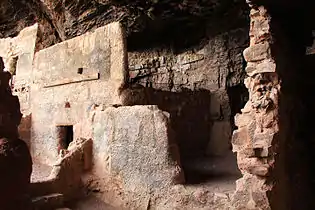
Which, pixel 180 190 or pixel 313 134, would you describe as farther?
pixel 313 134

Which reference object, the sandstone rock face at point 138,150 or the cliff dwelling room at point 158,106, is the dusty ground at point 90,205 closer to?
the cliff dwelling room at point 158,106

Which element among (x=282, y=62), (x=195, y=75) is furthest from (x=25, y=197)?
(x=195, y=75)

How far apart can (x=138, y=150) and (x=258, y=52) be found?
77.1 inches

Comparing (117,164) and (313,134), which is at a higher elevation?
(313,134)

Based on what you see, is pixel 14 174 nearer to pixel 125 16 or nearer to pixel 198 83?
pixel 125 16

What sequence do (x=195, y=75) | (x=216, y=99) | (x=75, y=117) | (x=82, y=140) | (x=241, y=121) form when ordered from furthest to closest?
1. (x=195, y=75)
2. (x=216, y=99)
3. (x=75, y=117)
4. (x=82, y=140)
5. (x=241, y=121)

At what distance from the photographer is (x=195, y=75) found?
26.8ft

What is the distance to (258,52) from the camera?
3795 mm

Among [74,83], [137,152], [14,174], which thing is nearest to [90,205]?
[137,152]

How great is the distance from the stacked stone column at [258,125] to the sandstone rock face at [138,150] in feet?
3.22

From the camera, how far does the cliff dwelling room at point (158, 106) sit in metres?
3.76

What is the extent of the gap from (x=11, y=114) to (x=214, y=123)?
15.7 feet

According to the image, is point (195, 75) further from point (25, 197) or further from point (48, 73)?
point (25, 197)

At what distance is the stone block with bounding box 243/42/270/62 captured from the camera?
3.75m
